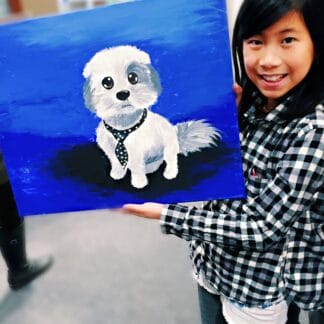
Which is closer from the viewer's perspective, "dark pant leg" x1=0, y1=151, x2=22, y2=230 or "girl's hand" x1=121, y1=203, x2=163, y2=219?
"girl's hand" x1=121, y1=203, x2=163, y2=219

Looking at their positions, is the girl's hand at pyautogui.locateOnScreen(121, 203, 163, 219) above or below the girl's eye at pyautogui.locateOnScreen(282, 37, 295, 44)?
below

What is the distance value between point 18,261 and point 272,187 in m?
1.09

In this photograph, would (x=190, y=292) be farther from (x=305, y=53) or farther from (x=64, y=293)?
(x=305, y=53)

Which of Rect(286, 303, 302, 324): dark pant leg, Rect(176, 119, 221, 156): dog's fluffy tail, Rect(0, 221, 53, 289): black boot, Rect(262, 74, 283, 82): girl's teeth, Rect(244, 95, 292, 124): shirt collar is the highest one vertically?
Rect(262, 74, 283, 82): girl's teeth

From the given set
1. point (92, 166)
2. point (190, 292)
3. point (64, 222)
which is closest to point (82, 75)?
point (92, 166)

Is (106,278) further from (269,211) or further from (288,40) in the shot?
(288,40)

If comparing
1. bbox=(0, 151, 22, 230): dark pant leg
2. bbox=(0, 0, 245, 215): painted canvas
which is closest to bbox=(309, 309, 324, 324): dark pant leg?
bbox=(0, 0, 245, 215): painted canvas

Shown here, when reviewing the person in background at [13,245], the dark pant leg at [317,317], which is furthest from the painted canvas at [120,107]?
the person in background at [13,245]

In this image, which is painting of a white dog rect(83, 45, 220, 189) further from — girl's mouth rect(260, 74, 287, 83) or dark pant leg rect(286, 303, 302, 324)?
dark pant leg rect(286, 303, 302, 324)

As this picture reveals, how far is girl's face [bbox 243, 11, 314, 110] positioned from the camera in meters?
0.52

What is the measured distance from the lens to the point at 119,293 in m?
1.37

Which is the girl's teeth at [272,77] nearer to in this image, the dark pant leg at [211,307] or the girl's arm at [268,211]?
the girl's arm at [268,211]

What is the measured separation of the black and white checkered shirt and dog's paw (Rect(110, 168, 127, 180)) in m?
0.09

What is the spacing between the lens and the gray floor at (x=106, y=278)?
4.27 feet
